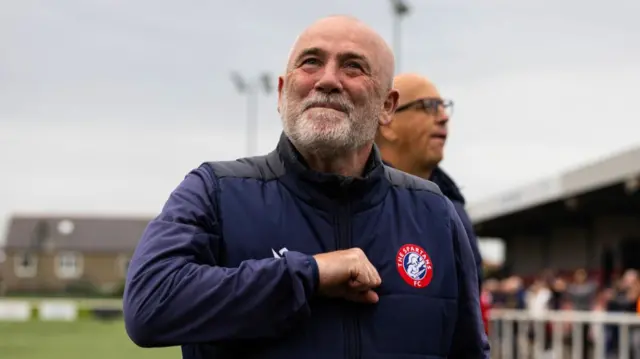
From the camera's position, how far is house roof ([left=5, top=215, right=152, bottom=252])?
97750 mm

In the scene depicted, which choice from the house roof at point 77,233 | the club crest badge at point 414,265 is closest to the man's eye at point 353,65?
the club crest badge at point 414,265

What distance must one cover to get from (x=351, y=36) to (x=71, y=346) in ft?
77.1

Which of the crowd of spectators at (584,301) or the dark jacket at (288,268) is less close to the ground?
the dark jacket at (288,268)

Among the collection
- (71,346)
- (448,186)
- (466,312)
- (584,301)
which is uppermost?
(448,186)

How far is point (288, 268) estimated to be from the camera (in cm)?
230

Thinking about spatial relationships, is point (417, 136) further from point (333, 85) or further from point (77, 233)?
point (77, 233)

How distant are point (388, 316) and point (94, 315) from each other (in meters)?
47.2

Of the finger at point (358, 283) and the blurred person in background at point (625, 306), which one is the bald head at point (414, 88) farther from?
the blurred person in background at point (625, 306)

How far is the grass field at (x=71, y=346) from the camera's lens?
21375mm

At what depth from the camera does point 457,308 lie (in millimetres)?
2643

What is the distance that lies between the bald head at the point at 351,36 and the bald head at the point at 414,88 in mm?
2105

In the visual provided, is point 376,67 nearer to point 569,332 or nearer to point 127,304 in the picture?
point 127,304

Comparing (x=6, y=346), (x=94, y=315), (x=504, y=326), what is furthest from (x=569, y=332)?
(x=94, y=315)

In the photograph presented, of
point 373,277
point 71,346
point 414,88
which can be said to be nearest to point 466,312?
point 373,277
